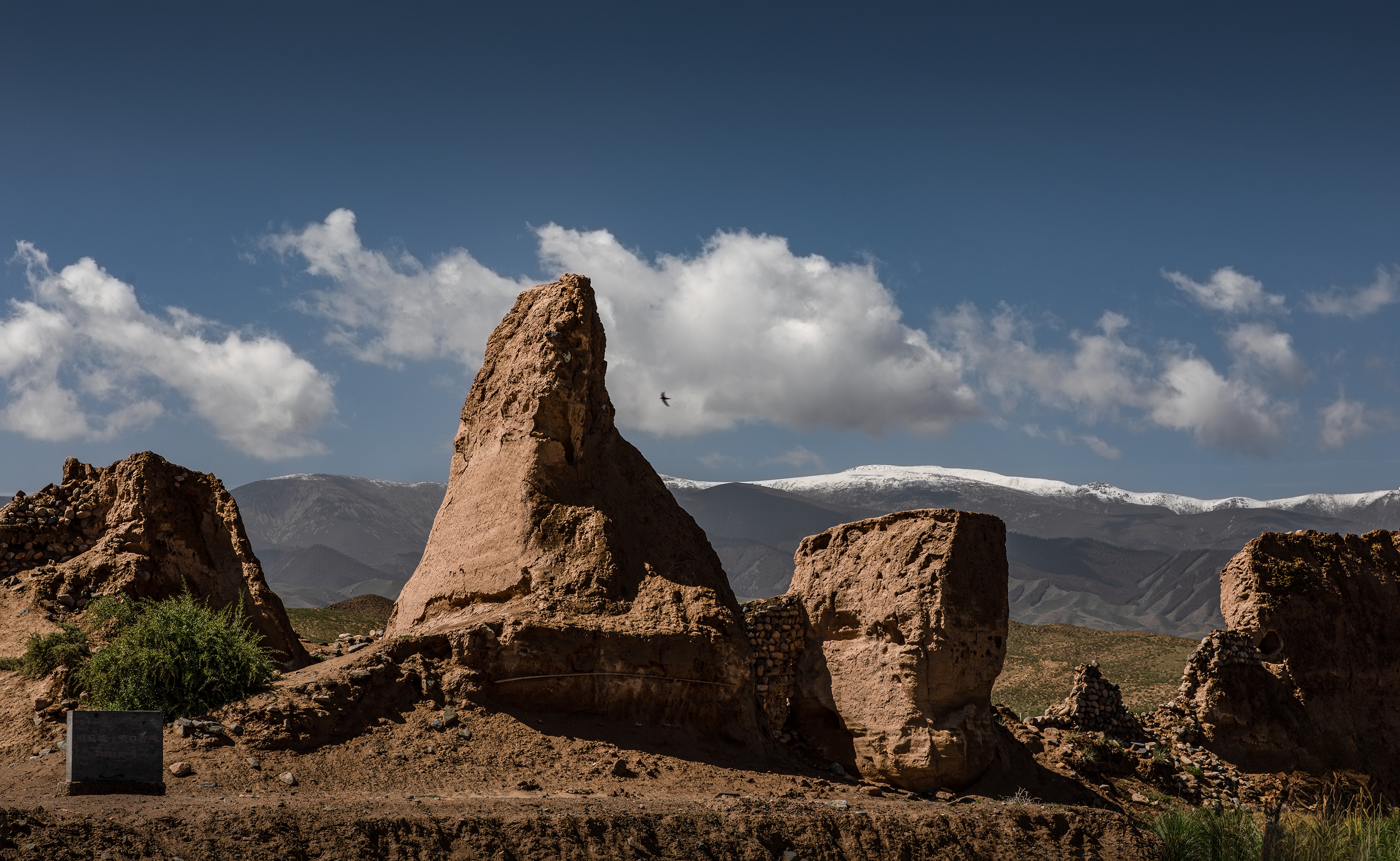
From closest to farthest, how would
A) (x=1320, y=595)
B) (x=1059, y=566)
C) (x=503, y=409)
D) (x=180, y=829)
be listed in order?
(x=180, y=829), (x=503, y=409), (x=1320, y=595), (x=1059, y=566)

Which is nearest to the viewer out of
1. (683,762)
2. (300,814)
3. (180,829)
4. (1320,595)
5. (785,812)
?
(180,829)

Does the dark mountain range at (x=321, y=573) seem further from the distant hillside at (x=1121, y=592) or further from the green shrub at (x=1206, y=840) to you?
the green shrub at (x=1206, y=840)

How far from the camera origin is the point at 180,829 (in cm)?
802

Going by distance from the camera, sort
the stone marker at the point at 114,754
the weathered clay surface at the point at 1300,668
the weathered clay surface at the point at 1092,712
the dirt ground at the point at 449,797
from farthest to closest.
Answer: the weathered clay surface at the point at 1300,668
the weathered clay surface at the point at 1092,712
the stone marker at the point at 114,754
the dirt ground at the point at 449,797

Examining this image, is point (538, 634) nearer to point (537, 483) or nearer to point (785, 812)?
point (537, 483)

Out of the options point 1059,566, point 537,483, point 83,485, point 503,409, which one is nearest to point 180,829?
point 537,483

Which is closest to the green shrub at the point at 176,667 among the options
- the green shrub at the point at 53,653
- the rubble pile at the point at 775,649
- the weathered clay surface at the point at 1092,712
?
the green shrub at the point at 53,653

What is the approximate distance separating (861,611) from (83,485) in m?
10.6

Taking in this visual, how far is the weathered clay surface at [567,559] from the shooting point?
12.3m

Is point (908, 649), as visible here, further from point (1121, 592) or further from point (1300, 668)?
point (1121, 592)

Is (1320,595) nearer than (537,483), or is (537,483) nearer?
(537,483)

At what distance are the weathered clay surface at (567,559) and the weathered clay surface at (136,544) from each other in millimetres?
2459

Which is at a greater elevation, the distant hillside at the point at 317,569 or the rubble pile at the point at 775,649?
the distant hillside at the point at 317,569

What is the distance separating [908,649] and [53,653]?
32.1 feet
